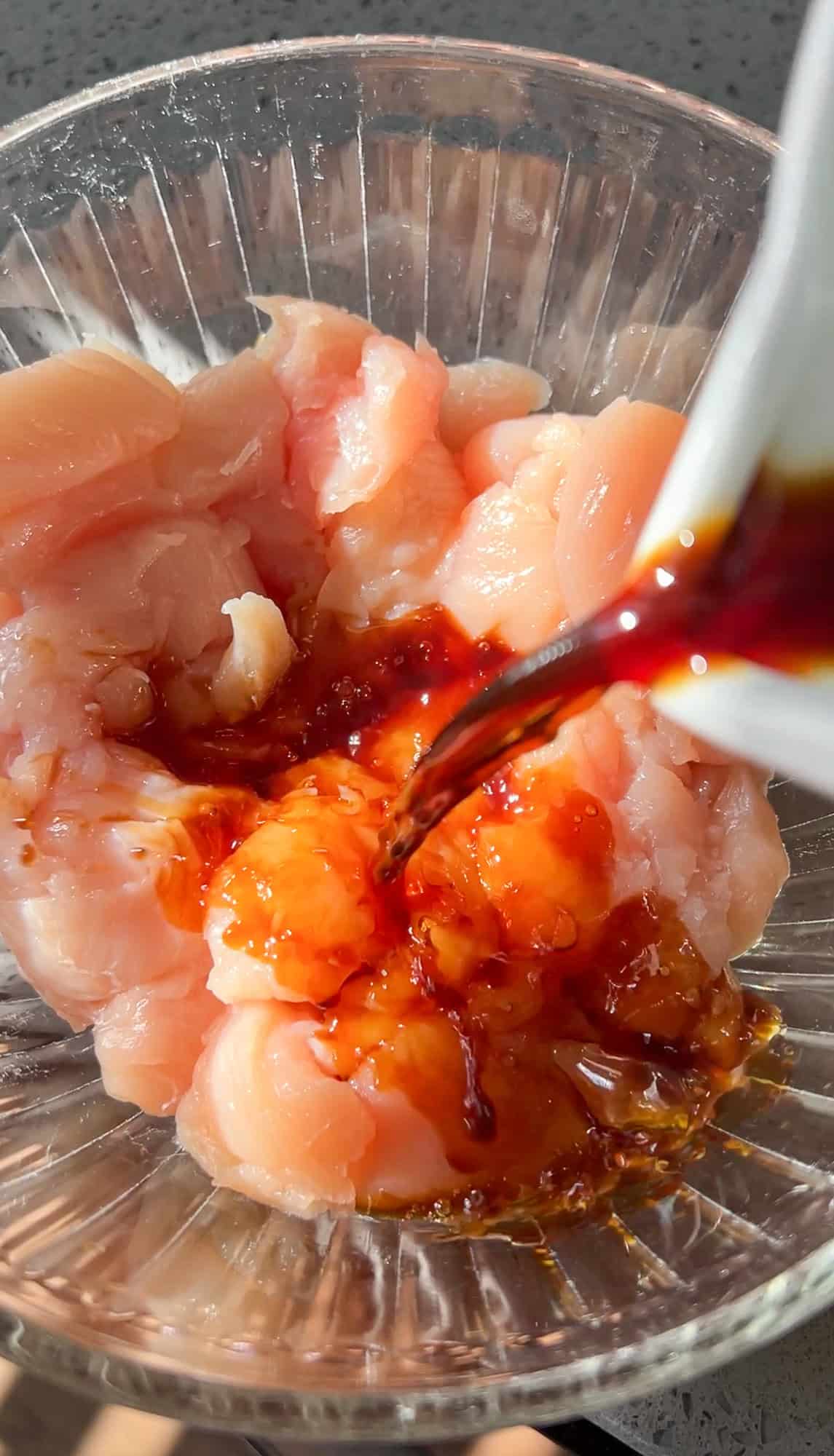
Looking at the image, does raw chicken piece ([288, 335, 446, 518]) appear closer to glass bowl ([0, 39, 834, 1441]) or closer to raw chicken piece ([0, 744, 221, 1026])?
glass bowl ([0, 39, 834, 1441])

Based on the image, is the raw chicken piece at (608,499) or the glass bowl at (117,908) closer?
the glass bowl at (117,908)

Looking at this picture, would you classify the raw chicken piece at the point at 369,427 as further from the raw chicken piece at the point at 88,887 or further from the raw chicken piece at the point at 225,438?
the raw chicken piece at the point at 88,887

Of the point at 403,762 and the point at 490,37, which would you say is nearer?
the point at 403,762

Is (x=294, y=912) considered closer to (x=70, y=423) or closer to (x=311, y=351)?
(x=70, y=423)

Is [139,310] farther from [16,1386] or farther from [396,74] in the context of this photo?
[16,1386]

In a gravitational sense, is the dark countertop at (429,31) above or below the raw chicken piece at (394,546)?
above

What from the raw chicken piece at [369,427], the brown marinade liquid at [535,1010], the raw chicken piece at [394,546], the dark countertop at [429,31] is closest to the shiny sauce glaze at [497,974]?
the brown marinade liquid at [535,1010]

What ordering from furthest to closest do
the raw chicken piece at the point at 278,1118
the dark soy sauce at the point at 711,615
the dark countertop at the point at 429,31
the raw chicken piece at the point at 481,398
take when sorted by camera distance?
the dark countertop at the point at 429,31 < the raw chicken piece at the point at 481,398 < the raw chicken piece at the point at 278,1118 < the dark soy sauce at the point at 711,615

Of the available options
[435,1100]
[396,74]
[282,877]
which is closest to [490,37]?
[396,74]
